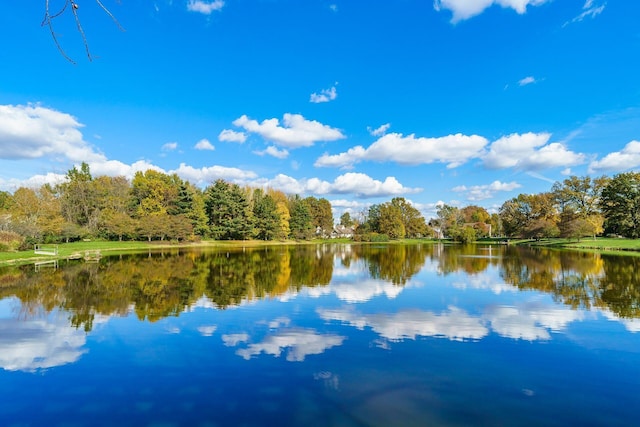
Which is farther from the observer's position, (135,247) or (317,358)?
(135,247)

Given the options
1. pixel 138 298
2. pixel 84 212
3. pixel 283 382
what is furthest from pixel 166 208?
pixel 283 382

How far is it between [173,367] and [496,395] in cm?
625

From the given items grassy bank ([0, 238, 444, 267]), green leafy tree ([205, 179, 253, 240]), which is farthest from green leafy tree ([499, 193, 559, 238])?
green leafy tree ([205, 179, 253, 240])

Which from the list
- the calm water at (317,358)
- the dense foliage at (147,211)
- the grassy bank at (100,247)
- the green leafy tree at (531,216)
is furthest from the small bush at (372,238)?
the calm water at (317,358)

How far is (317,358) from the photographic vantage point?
7.90 meters

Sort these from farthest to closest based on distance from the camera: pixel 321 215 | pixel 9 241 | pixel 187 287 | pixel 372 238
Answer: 1. pixel 321 215
2. pixel 372 238
3. pixel 9 241
4. pixel 187 287

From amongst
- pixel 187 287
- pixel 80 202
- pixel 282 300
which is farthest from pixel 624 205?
pixel 80 202

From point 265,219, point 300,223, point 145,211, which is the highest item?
point 145,211

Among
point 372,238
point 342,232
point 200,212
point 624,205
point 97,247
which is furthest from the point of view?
point 342,232

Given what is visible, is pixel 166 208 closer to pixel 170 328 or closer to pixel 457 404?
pixel 170 328

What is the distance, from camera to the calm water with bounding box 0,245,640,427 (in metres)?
5.63

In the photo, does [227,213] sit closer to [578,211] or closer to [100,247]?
[100,247]

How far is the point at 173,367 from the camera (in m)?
7.42

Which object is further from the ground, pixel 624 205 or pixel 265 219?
pixel 624 205
